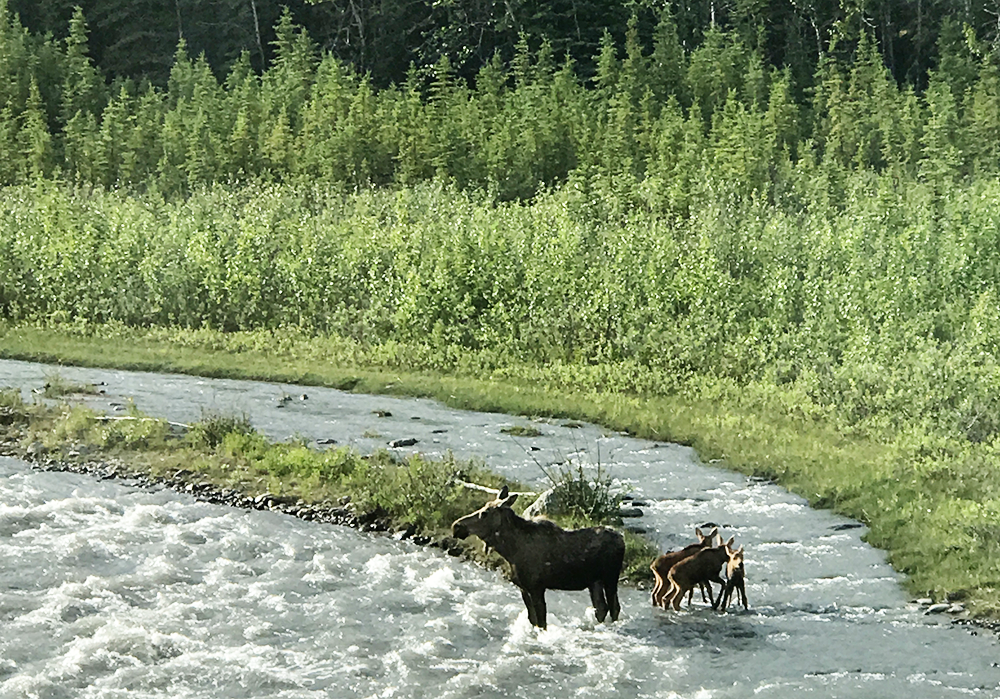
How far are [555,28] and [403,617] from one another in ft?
154

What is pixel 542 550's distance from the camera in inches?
480

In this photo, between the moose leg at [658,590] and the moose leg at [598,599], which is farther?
the moose leg at [658,590]

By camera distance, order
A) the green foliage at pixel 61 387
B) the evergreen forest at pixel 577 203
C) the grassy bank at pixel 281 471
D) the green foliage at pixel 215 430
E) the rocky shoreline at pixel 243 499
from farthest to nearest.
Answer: the green foliage at pixel 61 387, the evergreen forest at pixel 577 203, the green foliage at pixel 215 430, the grassy bank at pixel 281 471, the rocky shoreline at pixel 243 499

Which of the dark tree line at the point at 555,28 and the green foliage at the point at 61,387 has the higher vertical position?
the dark tree line at the point at 555,28

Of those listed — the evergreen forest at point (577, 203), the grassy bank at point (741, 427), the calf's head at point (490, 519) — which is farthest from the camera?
the evergreen forest at point (577, 203)

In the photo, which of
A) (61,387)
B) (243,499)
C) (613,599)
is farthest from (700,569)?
(61,387)

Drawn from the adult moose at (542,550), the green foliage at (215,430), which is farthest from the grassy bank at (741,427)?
the green foliage at (215,430)

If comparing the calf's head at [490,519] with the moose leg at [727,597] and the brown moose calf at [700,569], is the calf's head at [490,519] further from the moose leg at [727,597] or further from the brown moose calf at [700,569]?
the moose leg at [727,597]

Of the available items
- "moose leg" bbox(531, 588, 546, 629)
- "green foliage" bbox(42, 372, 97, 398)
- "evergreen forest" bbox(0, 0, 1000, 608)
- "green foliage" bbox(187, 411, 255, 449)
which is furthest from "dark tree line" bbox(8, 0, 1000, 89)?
"moose leg" bbox(531, 588, 546, 629)

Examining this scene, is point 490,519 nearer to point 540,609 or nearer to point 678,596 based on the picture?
point 540,609

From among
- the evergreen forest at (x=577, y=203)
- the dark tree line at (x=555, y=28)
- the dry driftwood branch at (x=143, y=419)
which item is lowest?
the dry driftwood branch at (x=143, y=419)

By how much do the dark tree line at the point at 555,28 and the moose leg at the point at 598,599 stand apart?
41.9m

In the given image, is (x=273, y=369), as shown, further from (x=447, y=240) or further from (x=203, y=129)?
(x=203, y=129)

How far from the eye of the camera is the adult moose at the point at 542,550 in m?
12.2
